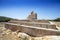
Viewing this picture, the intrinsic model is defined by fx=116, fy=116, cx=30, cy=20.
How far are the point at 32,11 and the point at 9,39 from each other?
1425 cm

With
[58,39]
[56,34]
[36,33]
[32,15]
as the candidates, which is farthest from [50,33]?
[32,15]

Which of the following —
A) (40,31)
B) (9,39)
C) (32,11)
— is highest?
(32,11)

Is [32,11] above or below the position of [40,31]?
above

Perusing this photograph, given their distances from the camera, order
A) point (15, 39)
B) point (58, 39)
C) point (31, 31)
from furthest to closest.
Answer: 1. point (31, 31)
2. point (15, 39)
3. point (58, 39)

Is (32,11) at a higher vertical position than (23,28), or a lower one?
higher

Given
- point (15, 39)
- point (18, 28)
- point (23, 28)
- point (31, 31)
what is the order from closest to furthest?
1. point (15, 39)
2. point (31, 31)
3. point (23, 28)
4. point (18, 28)

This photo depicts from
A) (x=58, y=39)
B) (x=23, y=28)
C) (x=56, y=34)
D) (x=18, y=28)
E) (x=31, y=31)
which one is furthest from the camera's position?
(x=18, y=28)

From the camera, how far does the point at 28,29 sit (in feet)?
28.3

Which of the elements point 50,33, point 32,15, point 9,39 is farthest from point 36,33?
point 32,15

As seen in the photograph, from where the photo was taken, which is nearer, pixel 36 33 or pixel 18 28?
pixel 36 33

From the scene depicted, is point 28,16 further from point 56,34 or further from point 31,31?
point 56,34

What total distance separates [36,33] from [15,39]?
143cm

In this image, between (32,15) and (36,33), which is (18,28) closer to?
(36,33)

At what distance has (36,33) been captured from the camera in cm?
768
